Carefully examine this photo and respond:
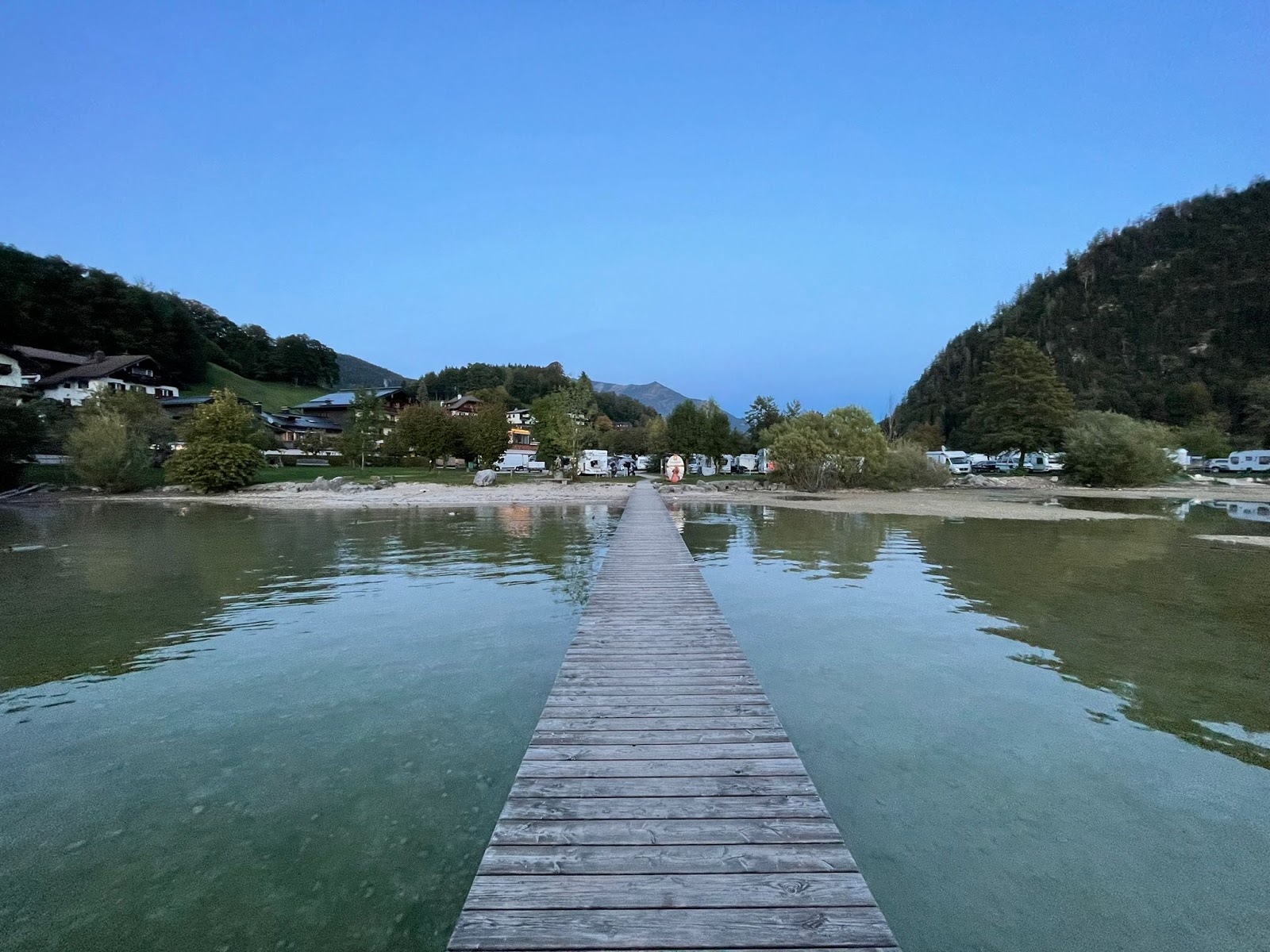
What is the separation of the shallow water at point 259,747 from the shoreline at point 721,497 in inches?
765

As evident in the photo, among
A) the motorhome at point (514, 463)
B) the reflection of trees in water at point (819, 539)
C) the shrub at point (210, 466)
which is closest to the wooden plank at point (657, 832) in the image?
the reflection of trees in water at point (819, 539)

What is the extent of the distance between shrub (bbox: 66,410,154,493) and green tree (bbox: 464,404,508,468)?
22488 mm

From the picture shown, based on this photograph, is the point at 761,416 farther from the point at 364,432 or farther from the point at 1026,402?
the point at 364,432

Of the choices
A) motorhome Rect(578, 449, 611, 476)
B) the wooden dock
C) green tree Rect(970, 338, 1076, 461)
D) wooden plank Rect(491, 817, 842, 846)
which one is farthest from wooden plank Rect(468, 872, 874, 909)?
green tree Rect(970, 338, 1076, 461)

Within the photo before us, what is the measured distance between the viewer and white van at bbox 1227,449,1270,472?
52781mm

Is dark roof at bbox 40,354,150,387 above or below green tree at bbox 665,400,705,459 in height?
above

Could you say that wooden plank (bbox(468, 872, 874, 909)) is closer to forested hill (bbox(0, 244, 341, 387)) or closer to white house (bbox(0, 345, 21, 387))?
white house (bbox(0, 345, 21, 387))

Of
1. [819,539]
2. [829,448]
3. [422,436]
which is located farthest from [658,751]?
[422,436]

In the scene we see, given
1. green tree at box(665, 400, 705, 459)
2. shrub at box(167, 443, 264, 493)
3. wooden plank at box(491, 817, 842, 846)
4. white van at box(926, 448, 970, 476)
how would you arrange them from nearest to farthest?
1. wooden plank at box(491, 817, 842, 846)
2. shrub at box(167, 443, 264, 493)
3. white van at box(926, 448, 970, 476)
4. green tree at box(665, 400, 705, 459)

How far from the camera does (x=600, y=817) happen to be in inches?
136

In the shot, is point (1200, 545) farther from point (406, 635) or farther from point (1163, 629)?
point (406, 635)

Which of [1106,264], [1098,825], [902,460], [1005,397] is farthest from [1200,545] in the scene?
[1106,264]

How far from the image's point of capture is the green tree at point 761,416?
64500 mm

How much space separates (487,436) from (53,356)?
45350mm
